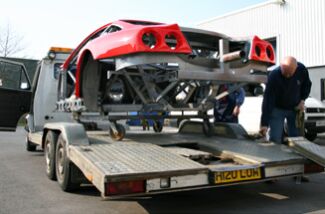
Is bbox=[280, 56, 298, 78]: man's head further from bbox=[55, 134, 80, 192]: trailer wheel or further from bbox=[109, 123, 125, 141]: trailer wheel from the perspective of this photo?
bbox=[55, 134, 80, 192]: trailer wheel

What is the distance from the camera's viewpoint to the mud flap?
16.2ft

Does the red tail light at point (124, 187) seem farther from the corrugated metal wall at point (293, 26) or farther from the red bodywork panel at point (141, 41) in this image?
the corrugated metal wall at point (293, 26)

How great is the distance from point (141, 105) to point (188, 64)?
1.39m

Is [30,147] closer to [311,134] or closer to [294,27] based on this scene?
[311,134]

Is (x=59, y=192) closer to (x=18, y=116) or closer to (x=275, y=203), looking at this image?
(x=275, y=203)

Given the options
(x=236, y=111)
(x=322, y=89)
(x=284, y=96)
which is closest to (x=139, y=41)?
(x=284, y=96)

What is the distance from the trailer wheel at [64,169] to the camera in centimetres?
514

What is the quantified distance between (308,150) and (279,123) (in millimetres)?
1054

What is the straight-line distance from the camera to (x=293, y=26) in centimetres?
2094

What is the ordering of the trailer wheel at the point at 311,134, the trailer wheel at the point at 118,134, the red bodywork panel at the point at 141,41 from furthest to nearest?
the trailer wheel at the point at 311,134 → the trailer wheel at the point at 118,134 → the red bodywork panel at the point at 141,41

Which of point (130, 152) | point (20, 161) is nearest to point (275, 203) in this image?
point (130, 152)

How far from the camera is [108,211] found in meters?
4.56

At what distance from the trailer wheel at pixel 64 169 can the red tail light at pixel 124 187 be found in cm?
147

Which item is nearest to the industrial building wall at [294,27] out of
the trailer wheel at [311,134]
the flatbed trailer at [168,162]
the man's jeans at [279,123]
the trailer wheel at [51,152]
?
the trailer wheel at [311,134]
